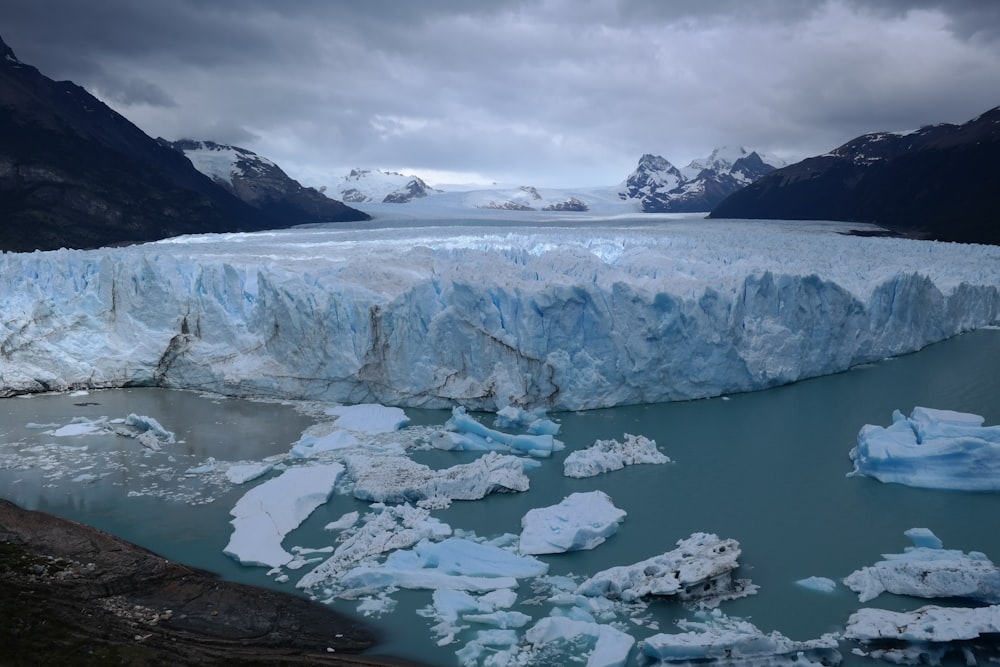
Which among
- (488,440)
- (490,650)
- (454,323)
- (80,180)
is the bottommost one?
(490,650)

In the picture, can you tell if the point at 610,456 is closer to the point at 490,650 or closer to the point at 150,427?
the point at 490,650

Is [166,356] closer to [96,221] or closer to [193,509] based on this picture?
[193,509]

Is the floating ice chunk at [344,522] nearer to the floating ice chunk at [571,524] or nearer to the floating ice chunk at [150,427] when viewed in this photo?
the floating ice chunk at [571,524]

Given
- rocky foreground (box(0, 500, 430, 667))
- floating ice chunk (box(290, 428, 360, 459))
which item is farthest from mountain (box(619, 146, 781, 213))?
rocky foreground (box(0, 500, 430, 667))

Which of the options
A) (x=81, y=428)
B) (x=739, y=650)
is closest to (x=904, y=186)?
(x=81, y=428)

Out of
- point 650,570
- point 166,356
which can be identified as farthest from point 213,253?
point 650,570

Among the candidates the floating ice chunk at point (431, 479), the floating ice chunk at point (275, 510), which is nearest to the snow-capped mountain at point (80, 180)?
the floating ice chunk at point (275, 510)
